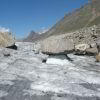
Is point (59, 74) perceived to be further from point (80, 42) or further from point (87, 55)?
point (80, 42)

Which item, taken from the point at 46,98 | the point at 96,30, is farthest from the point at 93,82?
the point at 96,30

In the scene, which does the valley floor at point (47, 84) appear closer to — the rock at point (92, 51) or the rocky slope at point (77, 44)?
the rocky slope at point (77, 44)

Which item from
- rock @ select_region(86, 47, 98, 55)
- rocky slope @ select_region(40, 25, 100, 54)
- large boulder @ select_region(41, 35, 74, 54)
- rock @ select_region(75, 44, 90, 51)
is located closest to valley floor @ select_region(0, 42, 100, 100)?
large boulder @ select_region(41, 35, 74, 54)

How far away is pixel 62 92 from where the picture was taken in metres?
6.09

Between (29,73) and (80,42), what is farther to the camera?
(80,42)

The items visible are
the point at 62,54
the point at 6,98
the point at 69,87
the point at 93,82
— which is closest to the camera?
the point at 6,98

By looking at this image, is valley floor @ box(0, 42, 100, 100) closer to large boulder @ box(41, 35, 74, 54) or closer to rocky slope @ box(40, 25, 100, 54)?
large boulder @ box(41, 35, 74, 54)

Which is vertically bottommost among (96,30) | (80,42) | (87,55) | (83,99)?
(83,99)

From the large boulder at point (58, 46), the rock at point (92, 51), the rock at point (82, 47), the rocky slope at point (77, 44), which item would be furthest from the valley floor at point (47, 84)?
the rock at point (82, 47)

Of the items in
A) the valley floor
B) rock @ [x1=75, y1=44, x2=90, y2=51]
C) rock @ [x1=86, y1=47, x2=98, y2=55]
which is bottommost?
the valley floor

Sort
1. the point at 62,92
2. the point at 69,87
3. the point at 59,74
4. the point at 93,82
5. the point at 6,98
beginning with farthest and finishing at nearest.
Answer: the point at 59,74 → the point at 93,82 → the point at 69,87 → the point at 62,92 → the point at 6,98

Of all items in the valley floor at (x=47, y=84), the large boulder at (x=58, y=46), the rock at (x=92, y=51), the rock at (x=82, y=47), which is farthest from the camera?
the rock at (x=82, y=47)

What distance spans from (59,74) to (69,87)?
1746 mm

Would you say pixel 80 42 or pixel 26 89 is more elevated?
pixel 80 42
